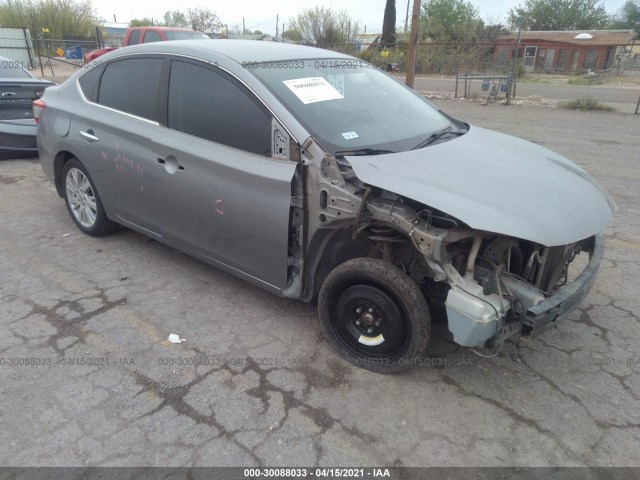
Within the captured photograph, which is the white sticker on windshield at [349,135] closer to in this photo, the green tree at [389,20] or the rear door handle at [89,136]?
the rear door handle at [89,136]

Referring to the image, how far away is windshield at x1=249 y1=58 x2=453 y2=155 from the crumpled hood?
22cm

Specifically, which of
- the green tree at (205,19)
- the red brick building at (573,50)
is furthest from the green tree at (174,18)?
the red brick building at (573,50)

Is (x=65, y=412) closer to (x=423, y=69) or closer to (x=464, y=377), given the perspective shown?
(x=464, y=377)

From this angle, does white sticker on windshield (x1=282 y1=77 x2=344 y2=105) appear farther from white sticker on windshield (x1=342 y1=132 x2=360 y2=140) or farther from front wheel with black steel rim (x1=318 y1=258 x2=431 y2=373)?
front wheel with black steel rim (x1=318 y1=258 x2=431 y2=373)

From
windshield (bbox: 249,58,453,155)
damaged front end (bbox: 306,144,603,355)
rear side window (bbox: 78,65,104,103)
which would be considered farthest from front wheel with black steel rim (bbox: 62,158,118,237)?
damaged front end (bbox: 306,144,603,355)

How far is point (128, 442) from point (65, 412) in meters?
0.44

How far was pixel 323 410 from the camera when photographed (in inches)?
99.0

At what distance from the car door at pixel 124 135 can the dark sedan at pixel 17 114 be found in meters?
2.95

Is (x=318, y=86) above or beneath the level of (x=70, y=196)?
above

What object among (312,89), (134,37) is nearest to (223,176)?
(312,89)

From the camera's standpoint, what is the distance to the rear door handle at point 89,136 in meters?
4.00

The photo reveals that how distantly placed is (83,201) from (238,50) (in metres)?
2.19

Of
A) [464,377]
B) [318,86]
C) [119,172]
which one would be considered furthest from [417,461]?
[119,172]

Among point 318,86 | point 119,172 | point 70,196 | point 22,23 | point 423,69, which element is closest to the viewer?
point 318,86
